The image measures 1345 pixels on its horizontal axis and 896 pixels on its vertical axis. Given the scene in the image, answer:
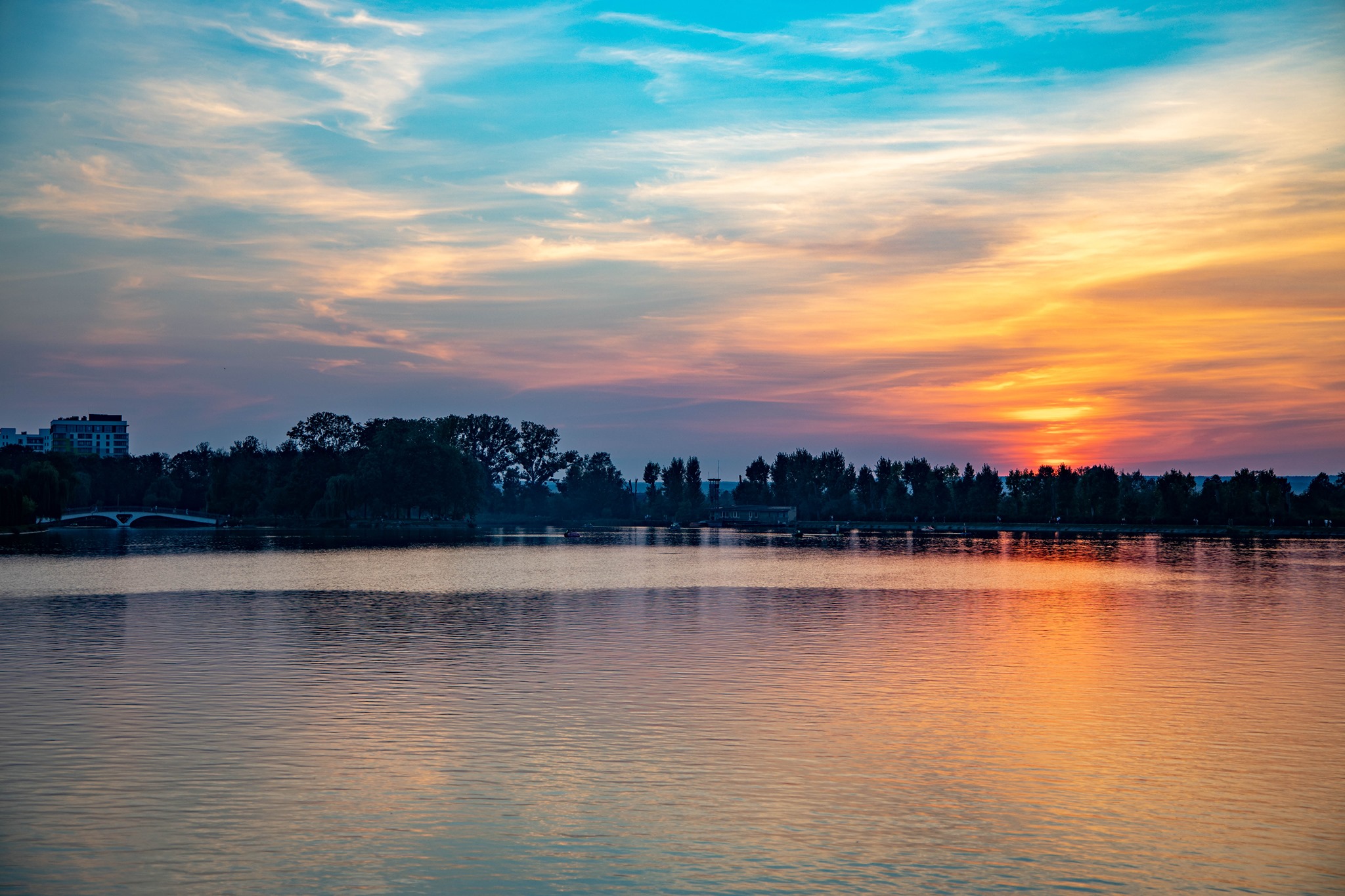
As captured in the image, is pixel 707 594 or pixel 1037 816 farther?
pixel 707 594

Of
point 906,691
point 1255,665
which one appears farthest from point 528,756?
point 1255,665

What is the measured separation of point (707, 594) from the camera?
68.4 meters

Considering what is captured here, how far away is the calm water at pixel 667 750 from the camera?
17.3 meters

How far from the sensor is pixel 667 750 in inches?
973

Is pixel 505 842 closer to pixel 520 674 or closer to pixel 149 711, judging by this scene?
pixel 149 711

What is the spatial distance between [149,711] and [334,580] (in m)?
50.7

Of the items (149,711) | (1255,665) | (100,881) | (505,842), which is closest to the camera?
(100,881)

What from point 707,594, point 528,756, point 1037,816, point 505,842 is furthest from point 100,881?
point 707,594

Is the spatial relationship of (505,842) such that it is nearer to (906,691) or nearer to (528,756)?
(528,756)

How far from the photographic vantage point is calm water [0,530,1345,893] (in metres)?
17.3

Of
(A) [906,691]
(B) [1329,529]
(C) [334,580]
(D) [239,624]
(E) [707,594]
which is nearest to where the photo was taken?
(A) [906,691]

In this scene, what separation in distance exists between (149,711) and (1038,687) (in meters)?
25.3

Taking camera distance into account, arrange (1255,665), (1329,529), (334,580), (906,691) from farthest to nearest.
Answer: (1329,529), (334,580), (1255,665), (906,691)

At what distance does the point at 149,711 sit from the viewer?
2842 centimetres
